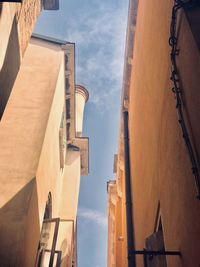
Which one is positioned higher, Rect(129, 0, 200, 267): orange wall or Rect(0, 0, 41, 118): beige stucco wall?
Rect(0, 0, 41, 118): beige stucco wall

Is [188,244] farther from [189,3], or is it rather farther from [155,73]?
[155,73]

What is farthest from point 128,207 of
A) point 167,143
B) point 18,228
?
point 167,143

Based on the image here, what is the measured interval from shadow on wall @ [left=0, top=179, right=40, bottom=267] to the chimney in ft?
45.4

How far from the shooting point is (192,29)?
3.80m

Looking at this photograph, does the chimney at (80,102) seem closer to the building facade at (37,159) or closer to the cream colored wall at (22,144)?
the building facade at (37,159)

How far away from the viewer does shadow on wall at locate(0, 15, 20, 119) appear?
6590 millimetres

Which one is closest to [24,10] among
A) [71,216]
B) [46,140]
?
[46,140]

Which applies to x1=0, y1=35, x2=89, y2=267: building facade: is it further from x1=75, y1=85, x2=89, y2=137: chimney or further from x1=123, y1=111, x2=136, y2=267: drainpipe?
x1=75, y1=85, x2=89, y2=137: chimney

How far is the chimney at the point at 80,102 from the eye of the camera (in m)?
23.1

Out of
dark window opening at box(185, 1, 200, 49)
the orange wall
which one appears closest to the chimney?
the orange wall

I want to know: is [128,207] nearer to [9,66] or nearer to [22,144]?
[22,144]

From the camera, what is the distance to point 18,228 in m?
7.67

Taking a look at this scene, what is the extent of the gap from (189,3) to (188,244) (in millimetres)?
2824

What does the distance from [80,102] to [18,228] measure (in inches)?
709
